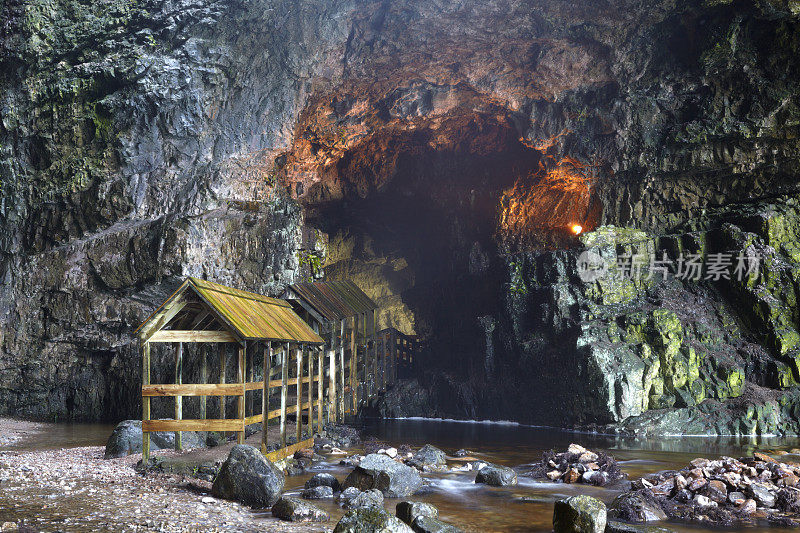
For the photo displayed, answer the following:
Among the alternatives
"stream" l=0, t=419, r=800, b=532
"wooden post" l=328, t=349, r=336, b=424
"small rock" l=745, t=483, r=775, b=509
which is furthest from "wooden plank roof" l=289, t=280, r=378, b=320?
"small rock" l=745, t=483, r=775, b=509

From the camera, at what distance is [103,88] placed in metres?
22.7

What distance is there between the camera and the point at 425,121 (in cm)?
2842

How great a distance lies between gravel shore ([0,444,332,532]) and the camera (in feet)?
24.9

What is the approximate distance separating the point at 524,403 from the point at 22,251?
19.6 meters

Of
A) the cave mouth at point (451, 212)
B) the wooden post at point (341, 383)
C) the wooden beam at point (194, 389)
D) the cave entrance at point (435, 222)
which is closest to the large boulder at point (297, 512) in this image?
the wooden beam at point (194, 389)

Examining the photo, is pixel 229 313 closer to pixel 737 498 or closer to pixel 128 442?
pixel 128 442

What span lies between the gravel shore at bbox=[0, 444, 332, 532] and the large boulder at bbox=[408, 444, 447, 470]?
502 cm

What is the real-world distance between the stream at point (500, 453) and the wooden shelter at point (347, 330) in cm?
150

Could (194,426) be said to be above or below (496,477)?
above

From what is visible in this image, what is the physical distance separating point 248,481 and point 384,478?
2.38 m

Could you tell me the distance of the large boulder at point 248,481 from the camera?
937 cm

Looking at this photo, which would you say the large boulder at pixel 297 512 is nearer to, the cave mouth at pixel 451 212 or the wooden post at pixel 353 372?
the wooden post at pixel 353 372

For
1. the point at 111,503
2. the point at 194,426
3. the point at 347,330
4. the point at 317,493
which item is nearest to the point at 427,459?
the point at 317,493

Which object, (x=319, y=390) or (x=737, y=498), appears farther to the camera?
(x=319, y=390)
